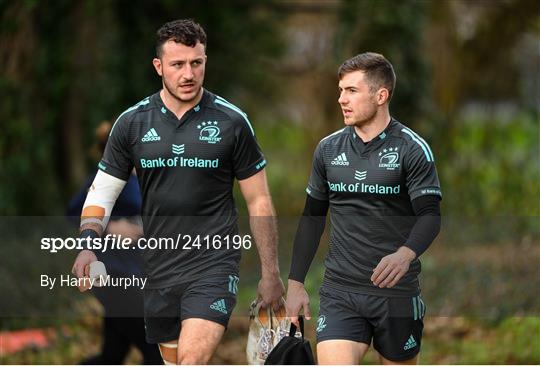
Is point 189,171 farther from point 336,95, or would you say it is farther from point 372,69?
point 336,95

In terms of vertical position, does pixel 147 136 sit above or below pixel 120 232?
above

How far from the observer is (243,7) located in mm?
18719

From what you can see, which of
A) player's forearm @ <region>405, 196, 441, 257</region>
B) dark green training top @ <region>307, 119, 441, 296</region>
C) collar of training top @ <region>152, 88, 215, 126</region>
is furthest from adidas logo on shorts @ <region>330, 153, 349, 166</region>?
collar of training top @ <region>152, 88, 215, 126</region>

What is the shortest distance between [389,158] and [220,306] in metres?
1.25

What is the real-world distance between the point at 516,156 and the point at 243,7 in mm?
4928

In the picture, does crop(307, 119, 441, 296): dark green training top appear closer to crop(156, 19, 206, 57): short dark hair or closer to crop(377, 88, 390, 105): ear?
crop(377, 88, 390, 105): ear

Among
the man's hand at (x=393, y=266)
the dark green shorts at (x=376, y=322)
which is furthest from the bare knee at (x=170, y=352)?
the man's hand at (x=393, y=266)

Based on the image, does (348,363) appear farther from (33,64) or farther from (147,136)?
(33,64)

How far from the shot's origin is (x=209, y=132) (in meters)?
6.62

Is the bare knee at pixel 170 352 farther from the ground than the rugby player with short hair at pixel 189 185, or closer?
closer

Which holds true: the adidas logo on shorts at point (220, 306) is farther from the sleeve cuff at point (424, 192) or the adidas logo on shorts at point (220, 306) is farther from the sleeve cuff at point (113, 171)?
the sleeve cuff at point (424, 192)

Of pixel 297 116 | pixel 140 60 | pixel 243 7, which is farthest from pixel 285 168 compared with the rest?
pixel 140 60

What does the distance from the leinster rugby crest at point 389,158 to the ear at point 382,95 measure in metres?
0.27

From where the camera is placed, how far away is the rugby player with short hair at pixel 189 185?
6539 mm
